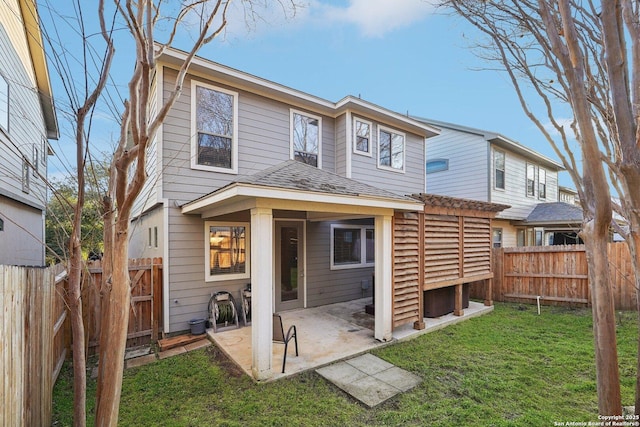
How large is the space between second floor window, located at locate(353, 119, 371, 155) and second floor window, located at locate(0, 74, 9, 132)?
757 centimetres

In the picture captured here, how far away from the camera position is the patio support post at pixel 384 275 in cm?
531

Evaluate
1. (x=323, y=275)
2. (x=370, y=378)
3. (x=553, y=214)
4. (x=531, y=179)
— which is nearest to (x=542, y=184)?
(x=531, y=179)

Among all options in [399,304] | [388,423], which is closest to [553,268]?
[399,304]

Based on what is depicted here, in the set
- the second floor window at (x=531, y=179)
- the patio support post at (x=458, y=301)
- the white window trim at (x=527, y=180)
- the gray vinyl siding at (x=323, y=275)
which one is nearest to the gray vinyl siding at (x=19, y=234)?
the gray vinyl siding at (x=323, y=275)

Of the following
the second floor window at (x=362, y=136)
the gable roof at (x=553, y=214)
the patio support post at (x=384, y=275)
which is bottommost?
the patio support post at (x=384, y=275)

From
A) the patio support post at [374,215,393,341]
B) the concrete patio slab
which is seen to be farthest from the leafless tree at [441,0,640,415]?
the patio support post at [374,215,393,341]

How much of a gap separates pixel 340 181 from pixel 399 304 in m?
2.64

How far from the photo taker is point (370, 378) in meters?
4.02

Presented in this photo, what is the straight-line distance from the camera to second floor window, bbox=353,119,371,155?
8.20 metres

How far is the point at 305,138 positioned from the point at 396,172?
325 cm

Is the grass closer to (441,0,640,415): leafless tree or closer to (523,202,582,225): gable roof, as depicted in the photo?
(441,0,640,415): leafless tree

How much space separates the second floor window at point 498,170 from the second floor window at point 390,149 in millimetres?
4971

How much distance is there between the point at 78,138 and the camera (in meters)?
1.99

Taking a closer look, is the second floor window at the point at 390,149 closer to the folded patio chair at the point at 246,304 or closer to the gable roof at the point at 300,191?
the gable roof at the point at 300,191
